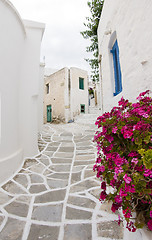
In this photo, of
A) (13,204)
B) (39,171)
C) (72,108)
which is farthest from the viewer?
(72,108)

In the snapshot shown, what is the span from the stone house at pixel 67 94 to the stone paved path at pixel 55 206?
366 inches

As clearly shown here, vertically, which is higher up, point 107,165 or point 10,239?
point 107,165

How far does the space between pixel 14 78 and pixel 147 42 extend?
3199mm

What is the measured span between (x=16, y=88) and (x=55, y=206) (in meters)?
3.09

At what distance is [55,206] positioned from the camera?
2.02m

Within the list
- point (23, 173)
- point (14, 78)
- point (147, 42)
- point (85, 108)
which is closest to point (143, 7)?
point (147, 42)

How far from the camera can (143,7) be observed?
86.3 inches

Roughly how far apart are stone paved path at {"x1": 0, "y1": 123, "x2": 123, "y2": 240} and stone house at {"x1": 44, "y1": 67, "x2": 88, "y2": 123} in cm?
929

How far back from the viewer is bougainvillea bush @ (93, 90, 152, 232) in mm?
1015

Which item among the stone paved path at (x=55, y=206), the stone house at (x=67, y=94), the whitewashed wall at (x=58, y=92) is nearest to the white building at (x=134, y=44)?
the stone paved path at (x=55, y=206)

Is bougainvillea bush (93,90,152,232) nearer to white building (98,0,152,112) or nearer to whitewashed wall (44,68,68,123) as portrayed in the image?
white building (98,0,152,112)

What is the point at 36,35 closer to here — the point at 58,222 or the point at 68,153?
the point at 68,153

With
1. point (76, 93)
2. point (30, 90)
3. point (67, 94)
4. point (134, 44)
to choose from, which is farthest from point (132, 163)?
point (76, 93)

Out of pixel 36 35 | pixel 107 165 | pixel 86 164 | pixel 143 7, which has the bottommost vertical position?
pixel 86 164
